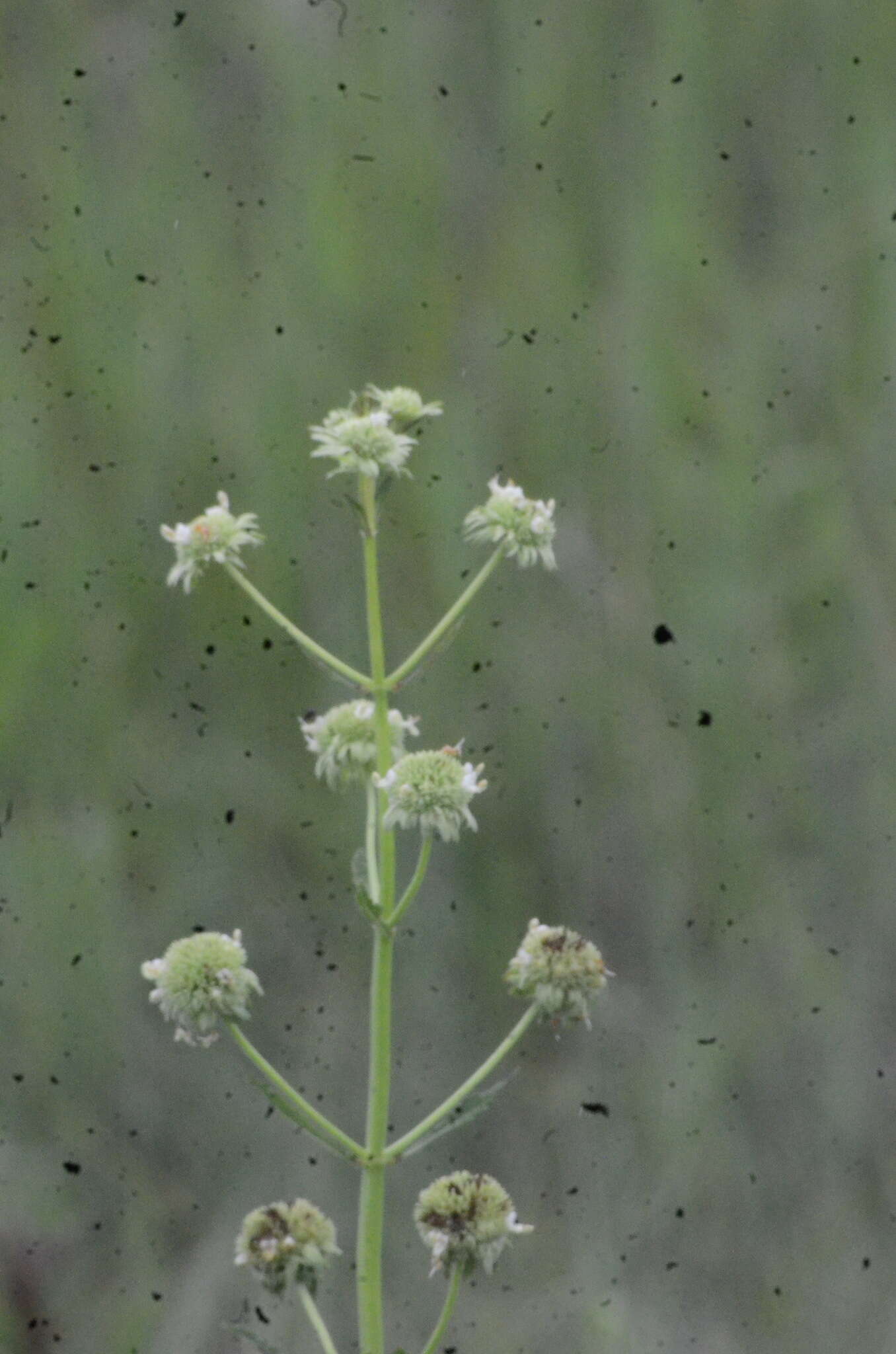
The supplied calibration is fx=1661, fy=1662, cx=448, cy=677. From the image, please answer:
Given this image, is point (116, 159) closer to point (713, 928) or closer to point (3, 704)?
point (3, 704)

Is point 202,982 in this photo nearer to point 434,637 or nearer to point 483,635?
point 434,637

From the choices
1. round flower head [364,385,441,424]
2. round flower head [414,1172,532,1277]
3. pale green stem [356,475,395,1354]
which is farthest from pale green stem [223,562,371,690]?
round flower head [414,1172,532,1277]

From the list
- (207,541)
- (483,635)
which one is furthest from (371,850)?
(483,635)

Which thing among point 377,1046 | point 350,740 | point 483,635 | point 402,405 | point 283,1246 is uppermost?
point 483,635

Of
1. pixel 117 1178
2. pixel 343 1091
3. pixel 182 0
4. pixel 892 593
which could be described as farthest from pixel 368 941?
pixel 182 0

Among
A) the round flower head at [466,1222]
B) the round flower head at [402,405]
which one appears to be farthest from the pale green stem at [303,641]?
the round flower head at [466,1222]

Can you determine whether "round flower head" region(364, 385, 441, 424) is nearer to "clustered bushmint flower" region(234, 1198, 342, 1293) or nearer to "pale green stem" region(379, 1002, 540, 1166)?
"pale green stem" region(379, 1002, 540, 1166)
